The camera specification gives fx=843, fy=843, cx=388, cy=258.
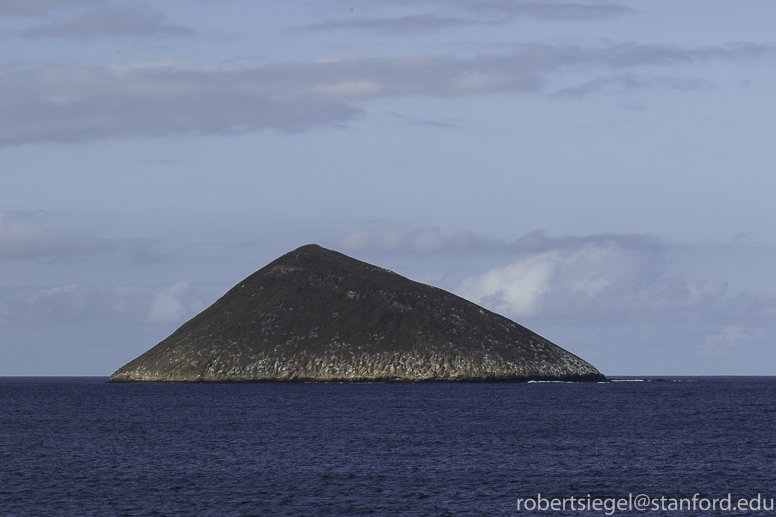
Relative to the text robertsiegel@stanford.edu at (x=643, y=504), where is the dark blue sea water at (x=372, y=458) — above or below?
above

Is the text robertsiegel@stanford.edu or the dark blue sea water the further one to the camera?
the dark blue sea water

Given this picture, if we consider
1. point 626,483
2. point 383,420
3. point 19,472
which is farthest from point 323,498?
point 383,420

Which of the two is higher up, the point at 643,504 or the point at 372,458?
the point at 372,458

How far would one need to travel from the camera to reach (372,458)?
68.9 m

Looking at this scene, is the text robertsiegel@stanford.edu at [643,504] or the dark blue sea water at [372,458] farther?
the dark blue sea water at [372,458]

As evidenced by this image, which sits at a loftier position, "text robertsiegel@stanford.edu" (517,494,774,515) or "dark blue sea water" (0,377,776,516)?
"dark blue sea water" (0,377,776,516)

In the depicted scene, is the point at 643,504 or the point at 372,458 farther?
the point at 372,458

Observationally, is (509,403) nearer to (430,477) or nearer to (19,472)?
(430,477)

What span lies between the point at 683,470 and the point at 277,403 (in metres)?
84.3

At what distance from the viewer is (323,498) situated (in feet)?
169

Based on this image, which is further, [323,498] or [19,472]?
[19,472]

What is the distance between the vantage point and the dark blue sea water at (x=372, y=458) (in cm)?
5062

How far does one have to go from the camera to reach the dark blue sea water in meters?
50.6

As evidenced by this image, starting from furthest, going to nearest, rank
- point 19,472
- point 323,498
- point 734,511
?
point 19,472 < point 323,498 < point 734,511
